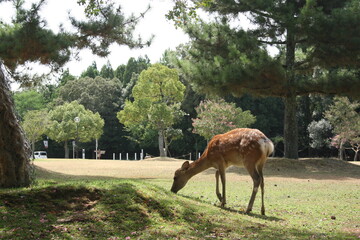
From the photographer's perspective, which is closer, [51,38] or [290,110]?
[51,38]

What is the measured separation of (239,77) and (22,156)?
1261 centimetres

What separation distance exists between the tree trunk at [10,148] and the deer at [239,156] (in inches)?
120

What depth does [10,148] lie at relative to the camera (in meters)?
5.99

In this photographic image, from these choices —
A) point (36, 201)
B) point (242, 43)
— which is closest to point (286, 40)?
point (242, 43)

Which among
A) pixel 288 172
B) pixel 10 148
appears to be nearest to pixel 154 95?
pixel 288 172

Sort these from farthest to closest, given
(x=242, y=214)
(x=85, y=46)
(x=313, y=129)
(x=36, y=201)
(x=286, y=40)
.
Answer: (x=313, y=129) < (x=286, y=40) < (x=85, y=46) < (x=242, y=214) < (x=36, y=201)

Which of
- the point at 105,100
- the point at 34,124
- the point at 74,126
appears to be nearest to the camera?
the point at 34,124

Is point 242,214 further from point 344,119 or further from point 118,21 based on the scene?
point 344,119

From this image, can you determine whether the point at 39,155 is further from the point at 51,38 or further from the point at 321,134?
the point at 51,38

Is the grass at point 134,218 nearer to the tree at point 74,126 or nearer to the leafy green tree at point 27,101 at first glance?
the tree at point 74,126

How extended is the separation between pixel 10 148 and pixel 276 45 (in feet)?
57.0

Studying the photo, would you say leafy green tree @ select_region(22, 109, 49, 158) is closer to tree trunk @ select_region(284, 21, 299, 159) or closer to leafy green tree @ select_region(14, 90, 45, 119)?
leafy green tree @ select_region(14, 90, 45, 119)

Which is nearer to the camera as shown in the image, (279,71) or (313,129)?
(279,71)

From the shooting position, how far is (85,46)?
16.1 m
